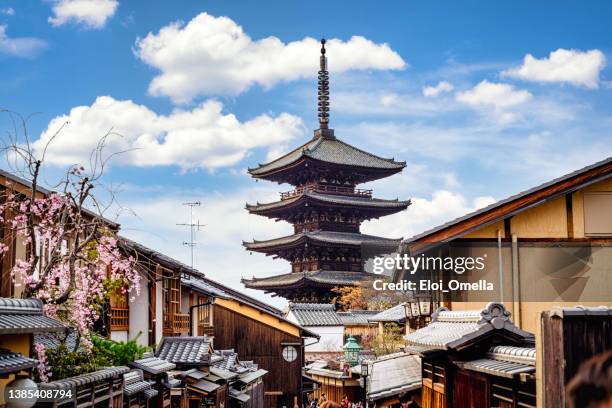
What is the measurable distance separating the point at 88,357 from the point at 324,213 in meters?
40.1

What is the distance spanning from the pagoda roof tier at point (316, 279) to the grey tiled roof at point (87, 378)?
123 feet

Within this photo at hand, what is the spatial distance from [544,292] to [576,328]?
7953 millimetres

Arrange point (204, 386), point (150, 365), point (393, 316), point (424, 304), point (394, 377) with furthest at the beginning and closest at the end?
point (393, 316) → point (204, 386) → point (424, 304) → point (394, 377) → point (150, 365)

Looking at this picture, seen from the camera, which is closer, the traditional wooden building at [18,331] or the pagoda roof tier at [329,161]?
the traditional wooden building at [18,331]

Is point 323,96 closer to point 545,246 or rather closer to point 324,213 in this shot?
point 324,213

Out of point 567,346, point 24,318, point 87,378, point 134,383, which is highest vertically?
point 24,318

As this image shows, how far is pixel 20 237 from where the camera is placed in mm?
13852

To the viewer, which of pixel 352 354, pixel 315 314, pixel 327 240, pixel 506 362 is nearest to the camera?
pixel 506 362

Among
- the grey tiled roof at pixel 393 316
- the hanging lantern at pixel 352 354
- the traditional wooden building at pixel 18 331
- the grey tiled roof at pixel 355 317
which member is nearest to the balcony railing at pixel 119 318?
the traditional wooden building at pixel 18 331

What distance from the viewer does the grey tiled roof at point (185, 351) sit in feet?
62.0

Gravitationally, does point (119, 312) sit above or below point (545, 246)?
below

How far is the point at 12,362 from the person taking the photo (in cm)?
826

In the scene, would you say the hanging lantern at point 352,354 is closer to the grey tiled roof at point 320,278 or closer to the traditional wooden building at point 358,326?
the traditional wooden building at point 358,326

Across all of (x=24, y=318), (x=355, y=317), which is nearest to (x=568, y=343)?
(x=24, y=318)
